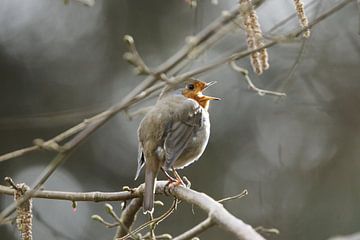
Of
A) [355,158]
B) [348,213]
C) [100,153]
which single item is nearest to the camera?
[348,213]

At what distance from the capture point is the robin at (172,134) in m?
5.28

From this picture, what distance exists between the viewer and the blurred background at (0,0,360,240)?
393 inches

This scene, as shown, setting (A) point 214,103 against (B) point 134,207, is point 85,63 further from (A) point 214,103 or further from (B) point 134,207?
(B) point 134,207

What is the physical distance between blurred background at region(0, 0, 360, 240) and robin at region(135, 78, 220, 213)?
363 cm

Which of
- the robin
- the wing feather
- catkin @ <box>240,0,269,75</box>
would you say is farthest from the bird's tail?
catkin @ <box>240,0,269,75</box>

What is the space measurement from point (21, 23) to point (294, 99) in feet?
14.3

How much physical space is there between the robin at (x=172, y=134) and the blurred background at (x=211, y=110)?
11.9 feet

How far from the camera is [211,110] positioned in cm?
1207

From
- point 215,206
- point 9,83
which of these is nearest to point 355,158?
point 9,83

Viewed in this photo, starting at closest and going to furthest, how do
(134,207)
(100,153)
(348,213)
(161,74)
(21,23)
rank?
(161,74)
(134,207)
(348,213)
(100,153)
(21,23)

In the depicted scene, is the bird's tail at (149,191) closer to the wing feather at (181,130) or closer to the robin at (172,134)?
the robin at (172,134)

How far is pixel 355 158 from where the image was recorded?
985 centimetres

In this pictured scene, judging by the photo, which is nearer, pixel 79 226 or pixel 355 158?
pixel 355 158

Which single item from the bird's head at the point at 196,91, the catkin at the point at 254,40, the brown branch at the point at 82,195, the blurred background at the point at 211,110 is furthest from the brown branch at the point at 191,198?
the blurred background at the point at 211,110
